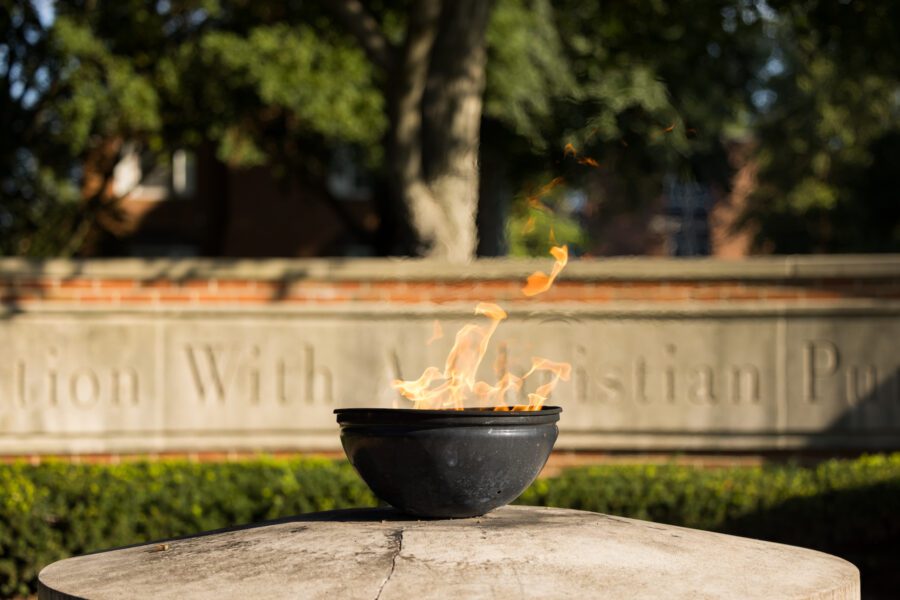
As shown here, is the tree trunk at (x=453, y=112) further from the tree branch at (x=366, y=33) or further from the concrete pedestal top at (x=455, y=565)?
the concrete pedestal top at (x=455, y=565)

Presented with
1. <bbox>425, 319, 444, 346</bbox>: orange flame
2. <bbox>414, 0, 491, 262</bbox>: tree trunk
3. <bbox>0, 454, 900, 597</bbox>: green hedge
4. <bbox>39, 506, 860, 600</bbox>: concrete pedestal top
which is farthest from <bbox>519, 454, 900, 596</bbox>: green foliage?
<bbox>414, 0, 491, 262</bbox>: tree trunk

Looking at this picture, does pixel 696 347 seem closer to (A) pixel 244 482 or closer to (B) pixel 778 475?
(B) pixel 778 475

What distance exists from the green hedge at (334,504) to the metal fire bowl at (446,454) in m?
3.30

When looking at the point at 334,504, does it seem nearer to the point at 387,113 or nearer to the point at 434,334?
the point at 434,334

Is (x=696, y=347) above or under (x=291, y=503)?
above

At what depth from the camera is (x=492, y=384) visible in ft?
33.8

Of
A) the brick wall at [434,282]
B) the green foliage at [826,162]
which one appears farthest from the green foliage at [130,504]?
the green foliage at [826,162]

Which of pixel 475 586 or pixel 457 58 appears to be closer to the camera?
pixel 475 586

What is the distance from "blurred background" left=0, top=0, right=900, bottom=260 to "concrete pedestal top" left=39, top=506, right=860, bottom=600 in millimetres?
2516

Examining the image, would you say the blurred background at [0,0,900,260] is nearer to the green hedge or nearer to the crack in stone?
the green hedge

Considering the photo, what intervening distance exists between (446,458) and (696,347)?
5.66 metres

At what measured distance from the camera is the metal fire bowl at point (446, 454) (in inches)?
196

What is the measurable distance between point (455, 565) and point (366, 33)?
8603 millimetres

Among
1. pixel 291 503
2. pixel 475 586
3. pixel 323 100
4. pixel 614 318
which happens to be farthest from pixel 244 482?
pixel 323 100
